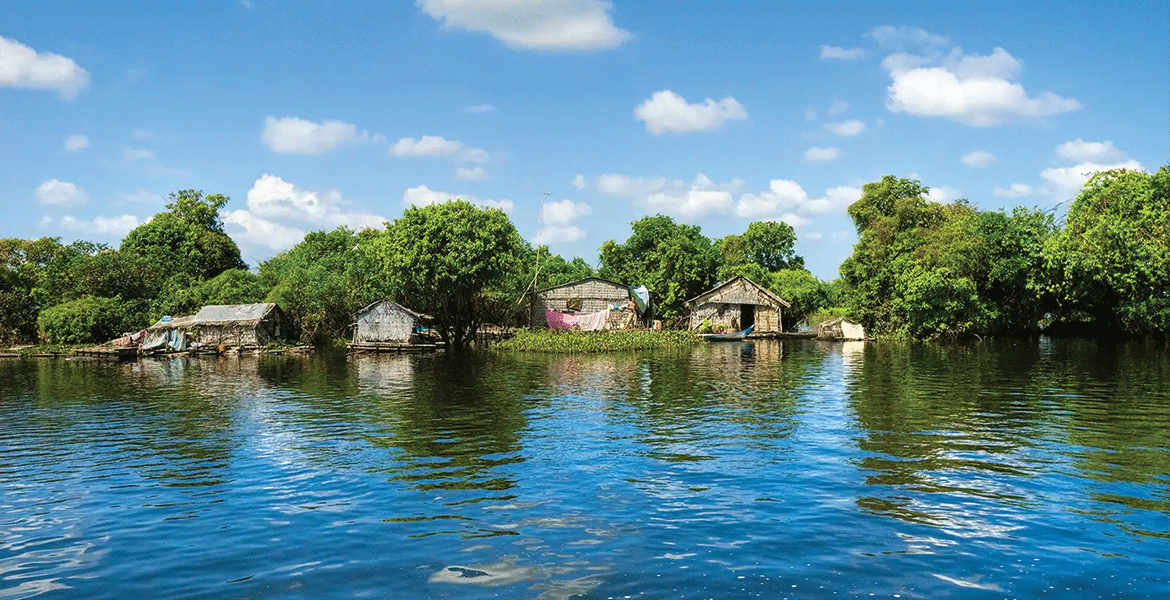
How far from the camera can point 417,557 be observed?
10086 millimetres

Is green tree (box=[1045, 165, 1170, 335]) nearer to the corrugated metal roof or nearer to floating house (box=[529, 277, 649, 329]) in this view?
floating house (box=[529, 277, 649, 329])

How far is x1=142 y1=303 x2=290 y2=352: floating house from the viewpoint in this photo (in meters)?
55.0

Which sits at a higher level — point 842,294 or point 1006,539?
point 842,294

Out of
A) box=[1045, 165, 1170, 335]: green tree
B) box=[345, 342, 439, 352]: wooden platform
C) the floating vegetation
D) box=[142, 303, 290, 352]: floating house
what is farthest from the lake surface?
box=[142, 303, 290, 352]: floating house

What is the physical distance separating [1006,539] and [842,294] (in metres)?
61.5

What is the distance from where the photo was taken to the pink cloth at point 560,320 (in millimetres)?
58906

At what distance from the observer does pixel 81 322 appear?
184 ft

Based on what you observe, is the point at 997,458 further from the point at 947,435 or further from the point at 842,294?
the point at 842,294

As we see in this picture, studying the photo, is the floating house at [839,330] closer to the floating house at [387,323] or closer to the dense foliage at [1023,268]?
the dense foliage at [1023,268]

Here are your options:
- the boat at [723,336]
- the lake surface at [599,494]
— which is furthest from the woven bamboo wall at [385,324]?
the lake surface at [599,494]

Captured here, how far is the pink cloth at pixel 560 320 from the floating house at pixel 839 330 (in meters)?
19.9

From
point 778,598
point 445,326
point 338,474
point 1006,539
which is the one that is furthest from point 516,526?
point 445,326

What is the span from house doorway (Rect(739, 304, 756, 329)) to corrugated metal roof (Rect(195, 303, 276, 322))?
37629 mm

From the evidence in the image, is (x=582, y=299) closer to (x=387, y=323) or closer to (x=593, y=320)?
(x=593, y=320)
